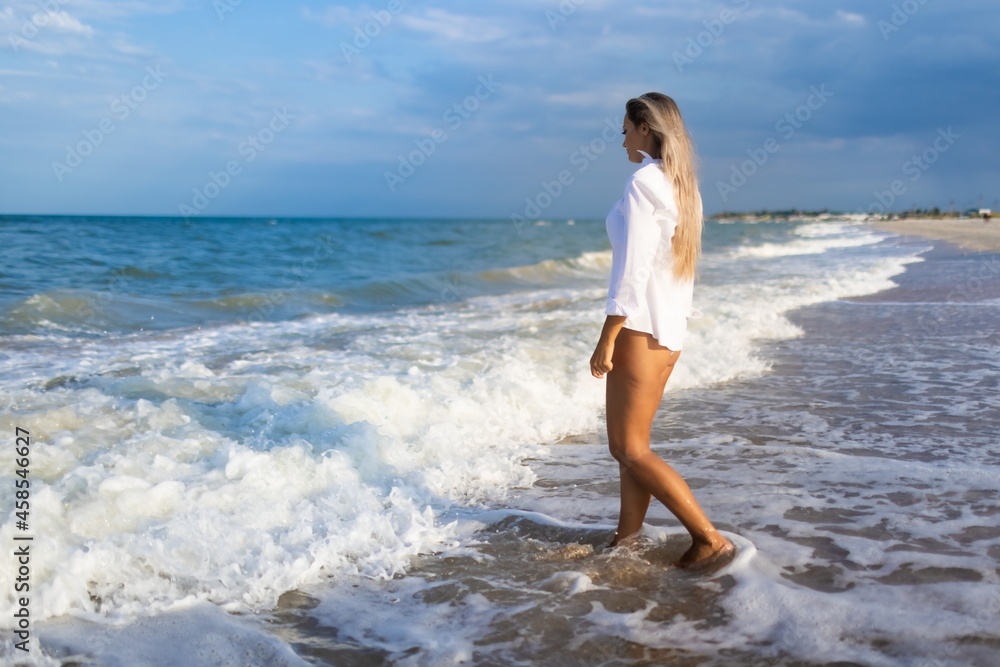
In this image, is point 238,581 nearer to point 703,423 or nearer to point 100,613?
point 100,613

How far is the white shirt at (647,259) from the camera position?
11.2 ft

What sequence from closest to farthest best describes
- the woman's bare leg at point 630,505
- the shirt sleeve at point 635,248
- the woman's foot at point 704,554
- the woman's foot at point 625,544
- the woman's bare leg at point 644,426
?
the shirt sleeve at point 635,248 < the woman's bare leg at point 644,426 < the woman's foot at point 704,554 < the woman's bare leg at point 630,505 < the woman's foot at point 625,544

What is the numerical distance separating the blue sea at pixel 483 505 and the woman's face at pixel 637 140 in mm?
1983

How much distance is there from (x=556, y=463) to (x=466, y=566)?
6.06ft

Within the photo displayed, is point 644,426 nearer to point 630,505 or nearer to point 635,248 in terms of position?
point 630,505

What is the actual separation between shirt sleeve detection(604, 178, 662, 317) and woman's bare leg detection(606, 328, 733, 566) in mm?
191

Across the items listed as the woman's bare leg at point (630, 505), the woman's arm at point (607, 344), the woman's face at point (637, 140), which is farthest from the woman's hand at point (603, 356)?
the woman's face at point (637, 140)

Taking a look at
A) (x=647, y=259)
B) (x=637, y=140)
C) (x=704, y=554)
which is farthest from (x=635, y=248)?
(x=704, y=554)

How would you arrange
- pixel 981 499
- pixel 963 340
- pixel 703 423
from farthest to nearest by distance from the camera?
pixel 963 340 → pixel 703 423 → pixel 981 499

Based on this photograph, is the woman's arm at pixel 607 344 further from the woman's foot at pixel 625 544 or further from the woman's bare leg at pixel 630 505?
the woman's foot at pixel 625 544

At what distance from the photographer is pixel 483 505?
4840 mm

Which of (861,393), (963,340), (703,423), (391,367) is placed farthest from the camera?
(963,340)

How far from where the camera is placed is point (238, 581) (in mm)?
3736

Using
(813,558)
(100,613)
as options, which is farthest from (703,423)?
(100,613)
